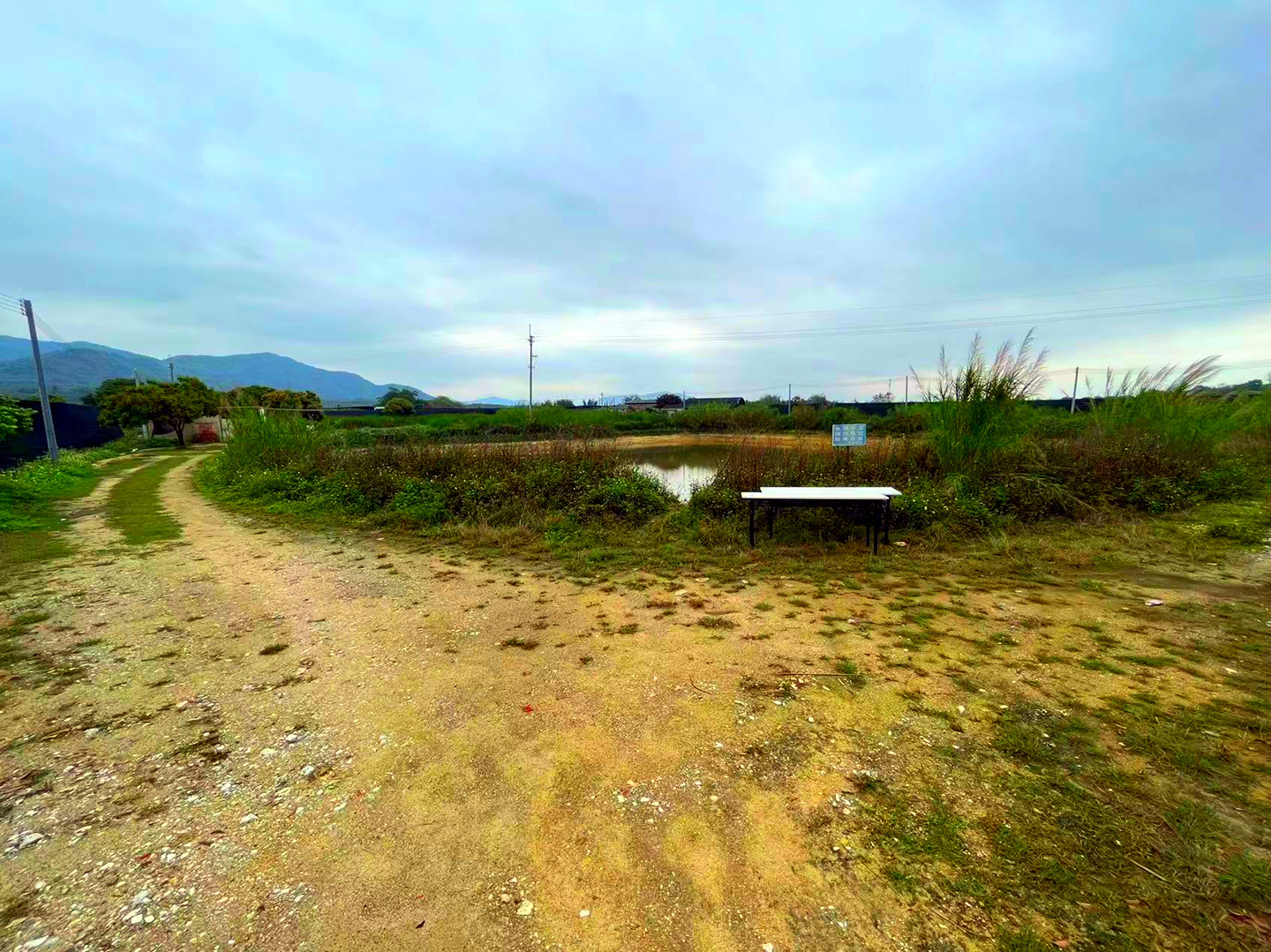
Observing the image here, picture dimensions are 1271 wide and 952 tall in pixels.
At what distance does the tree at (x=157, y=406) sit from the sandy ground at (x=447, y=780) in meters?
27.9

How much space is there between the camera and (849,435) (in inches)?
267

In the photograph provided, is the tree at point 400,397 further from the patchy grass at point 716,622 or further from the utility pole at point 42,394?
the patchy grass at point 716,622

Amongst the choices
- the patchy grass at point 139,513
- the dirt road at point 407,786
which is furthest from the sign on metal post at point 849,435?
the patchy grass at point 139,513

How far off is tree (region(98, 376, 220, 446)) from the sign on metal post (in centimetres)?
3132

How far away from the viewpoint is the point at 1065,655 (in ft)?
9.83

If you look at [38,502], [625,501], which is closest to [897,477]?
[625,501]

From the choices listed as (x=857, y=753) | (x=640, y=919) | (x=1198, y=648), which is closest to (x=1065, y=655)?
(x=1198, y=648)

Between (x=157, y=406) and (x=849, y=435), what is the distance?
3165cm

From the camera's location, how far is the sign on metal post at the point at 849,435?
263 inches

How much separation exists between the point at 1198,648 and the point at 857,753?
256 centimetres

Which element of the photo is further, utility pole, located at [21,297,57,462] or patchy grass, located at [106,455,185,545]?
utility pole, located at [21,297,57,462]

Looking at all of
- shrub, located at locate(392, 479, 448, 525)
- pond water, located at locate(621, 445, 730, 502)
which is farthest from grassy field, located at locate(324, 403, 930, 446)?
shrub, located at locate(392, 479, 448, 525)

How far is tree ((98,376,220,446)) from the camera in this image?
77.7 feet

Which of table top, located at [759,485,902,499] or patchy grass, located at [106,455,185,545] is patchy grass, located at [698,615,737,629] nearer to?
table top, located at [759,485,902,499]
